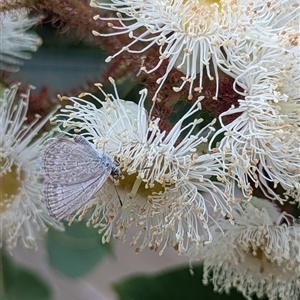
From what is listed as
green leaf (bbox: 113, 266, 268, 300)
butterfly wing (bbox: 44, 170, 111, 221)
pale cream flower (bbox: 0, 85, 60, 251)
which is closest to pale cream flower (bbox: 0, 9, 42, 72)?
pale cream flower (bbox: 0, 85, 60, 251)

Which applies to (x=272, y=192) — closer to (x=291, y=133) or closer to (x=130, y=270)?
(x=291, y=133)

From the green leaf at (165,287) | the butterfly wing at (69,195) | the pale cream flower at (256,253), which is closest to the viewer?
the butterfly wing at (69,195)

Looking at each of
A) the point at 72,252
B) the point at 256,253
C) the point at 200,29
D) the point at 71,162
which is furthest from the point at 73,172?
the point at 72,252

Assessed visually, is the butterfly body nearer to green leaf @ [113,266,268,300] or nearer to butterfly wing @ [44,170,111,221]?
butterfly wing @ [44,170,111,221]

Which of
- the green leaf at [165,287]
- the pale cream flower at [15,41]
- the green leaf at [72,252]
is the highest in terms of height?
the pale cream flower at [15,41]

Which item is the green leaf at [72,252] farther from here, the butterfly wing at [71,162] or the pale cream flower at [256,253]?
the butterfly wing at [71,162]

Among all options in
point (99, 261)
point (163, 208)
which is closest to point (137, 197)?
point (163, 208)

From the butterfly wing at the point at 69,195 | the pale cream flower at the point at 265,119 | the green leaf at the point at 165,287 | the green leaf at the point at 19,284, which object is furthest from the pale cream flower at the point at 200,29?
the green leaf at the point at 19,284
